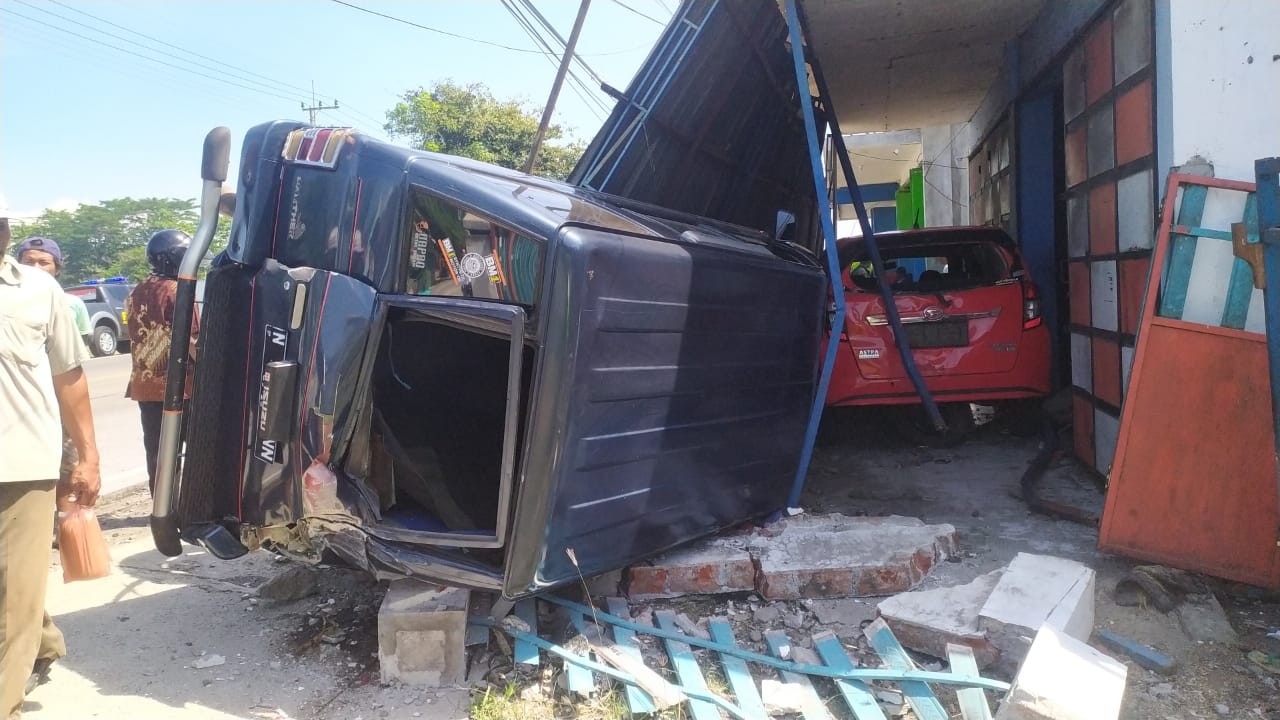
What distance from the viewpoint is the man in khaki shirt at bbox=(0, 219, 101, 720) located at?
2.64m

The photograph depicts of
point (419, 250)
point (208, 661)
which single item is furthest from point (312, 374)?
point (208, 661)

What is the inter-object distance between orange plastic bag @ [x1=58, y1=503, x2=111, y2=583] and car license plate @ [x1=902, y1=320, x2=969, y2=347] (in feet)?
14.9

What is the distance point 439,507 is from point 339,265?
3.36 ft

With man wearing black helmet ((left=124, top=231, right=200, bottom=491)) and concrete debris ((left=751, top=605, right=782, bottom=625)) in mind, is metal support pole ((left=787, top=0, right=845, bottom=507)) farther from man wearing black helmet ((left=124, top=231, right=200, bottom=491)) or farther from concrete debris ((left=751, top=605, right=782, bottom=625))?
man wearing black helmet ((left=124, top=231, right=200, bottom=491))

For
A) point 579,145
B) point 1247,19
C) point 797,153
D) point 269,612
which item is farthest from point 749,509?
point 579,145

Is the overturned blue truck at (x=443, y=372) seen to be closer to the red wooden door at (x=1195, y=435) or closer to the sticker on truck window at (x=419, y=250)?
the sticker on truck window at (x=419, y=250)

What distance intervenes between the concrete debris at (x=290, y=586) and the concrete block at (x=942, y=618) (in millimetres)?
2527

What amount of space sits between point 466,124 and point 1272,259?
90.8 feet

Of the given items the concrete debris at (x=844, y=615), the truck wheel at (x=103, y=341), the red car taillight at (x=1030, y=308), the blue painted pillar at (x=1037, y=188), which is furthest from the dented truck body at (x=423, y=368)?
the truck wheel at (x=103, y=341)

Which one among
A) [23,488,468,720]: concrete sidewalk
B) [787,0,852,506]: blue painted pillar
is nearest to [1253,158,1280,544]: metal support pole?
[787,0,852,506]: blue painted pillar

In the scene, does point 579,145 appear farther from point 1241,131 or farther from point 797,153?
point 1241,131

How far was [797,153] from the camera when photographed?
789 centimetres

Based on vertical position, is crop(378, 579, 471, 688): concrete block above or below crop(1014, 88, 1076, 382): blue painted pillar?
below

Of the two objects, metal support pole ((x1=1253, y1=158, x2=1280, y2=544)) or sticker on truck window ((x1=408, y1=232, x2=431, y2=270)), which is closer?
sticker on truck window ((x1=408, y1=232, x2=431, y2=270))
